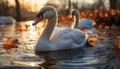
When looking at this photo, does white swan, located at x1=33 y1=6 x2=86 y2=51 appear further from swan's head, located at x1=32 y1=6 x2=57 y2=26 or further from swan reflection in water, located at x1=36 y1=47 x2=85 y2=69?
swan reflection in water, located at x1=36 y1=47 x2=85 y2=69

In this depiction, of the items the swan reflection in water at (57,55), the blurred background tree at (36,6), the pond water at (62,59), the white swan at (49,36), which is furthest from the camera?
the blurred background tree at (36,6)

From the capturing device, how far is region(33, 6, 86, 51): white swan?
34.1 feet

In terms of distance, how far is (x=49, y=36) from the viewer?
10.7 metres

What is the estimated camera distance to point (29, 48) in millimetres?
11164

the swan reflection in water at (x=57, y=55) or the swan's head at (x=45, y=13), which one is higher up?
the swan's head at (x=45, y=13)

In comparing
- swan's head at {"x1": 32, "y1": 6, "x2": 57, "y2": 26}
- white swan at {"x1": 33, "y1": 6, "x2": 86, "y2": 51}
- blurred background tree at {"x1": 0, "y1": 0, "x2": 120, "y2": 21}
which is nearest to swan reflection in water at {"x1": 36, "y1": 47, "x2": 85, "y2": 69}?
white swan at {"x1": 33, "y1": 6, "x2": 86, "y2": 51}

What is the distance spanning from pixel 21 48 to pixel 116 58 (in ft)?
10.4

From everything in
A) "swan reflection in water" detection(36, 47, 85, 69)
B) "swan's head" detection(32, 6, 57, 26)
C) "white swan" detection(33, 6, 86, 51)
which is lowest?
"swan reflection in water" detection(36, 47, 85, 69)

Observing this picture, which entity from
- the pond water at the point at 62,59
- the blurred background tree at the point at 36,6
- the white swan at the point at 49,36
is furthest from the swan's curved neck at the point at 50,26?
the blurred background tree at the point at 36,6

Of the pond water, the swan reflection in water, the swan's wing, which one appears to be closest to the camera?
the pond water

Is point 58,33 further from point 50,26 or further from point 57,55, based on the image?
point 57,55

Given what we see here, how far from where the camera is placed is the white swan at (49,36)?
34.1 feet

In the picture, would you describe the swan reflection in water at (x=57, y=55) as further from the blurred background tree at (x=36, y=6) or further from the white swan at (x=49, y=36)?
the blurred background tree at (x=36, y=6)

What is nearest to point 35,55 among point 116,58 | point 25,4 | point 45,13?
point 45,13
